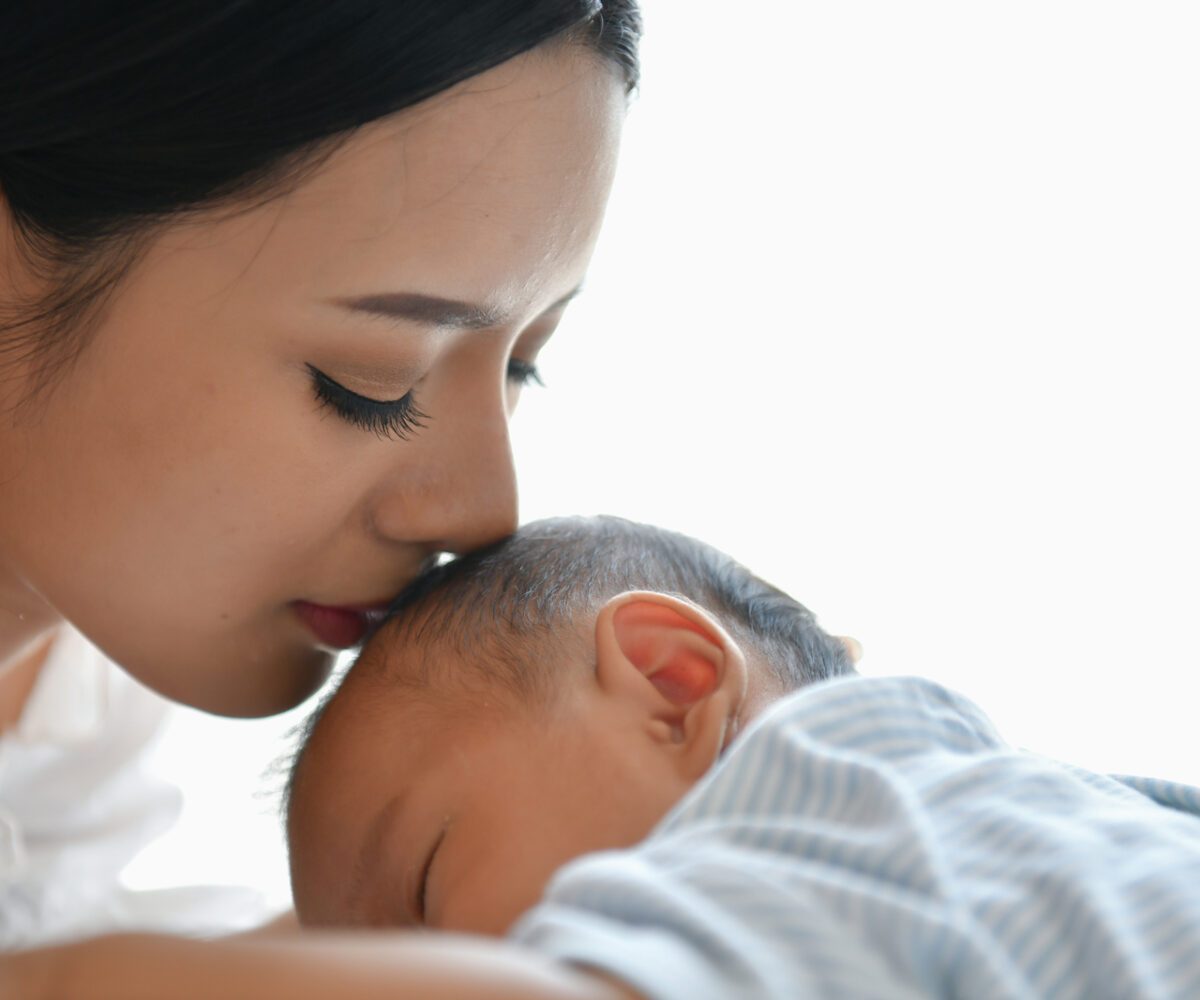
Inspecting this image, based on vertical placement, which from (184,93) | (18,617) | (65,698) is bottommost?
(65,698)

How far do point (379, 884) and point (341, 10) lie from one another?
69cm

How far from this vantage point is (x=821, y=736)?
893 mm

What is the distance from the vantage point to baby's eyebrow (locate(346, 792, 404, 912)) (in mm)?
1075

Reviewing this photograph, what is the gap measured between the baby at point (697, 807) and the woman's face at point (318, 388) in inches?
4.4

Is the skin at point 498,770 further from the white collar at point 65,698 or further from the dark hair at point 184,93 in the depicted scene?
the white collar at point 65,698

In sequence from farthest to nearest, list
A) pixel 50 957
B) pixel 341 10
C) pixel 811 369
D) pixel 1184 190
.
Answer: pixel 811 369, pixel 1184 190, pixel 341 10, pixel 50 957

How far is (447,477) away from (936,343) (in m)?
1.10

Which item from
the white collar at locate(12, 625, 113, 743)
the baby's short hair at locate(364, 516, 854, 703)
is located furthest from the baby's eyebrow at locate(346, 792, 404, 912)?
the white collar at locate(12, 625, 113, 743)

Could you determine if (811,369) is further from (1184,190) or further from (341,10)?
(341,10)

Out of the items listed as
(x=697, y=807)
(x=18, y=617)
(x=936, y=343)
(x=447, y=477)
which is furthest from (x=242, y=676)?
(x=936, y=343)

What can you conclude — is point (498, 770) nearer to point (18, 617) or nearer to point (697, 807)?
point (697, 807)

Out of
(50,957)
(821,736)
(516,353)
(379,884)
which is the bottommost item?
(379,884)

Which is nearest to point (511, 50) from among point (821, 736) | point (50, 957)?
point (821, 736)

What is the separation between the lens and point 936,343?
2086 millimetres
